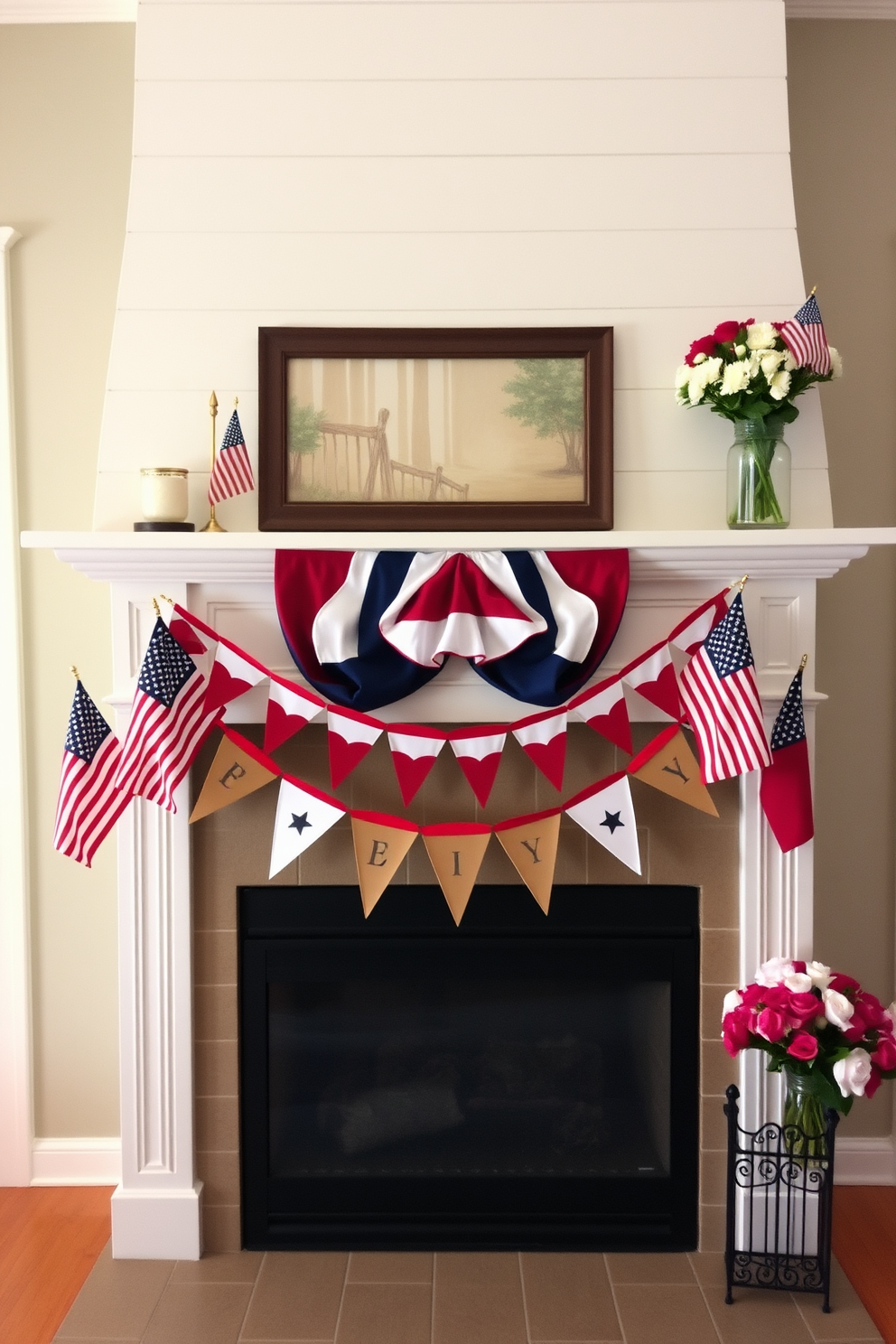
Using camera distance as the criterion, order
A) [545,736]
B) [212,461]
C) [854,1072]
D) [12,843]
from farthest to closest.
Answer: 1. [12,843]
2. [212,461]
3. [545,736]
4. [854,1072]

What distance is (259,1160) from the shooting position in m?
2.46

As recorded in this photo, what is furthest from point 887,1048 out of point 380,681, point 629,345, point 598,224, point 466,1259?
point 598,224

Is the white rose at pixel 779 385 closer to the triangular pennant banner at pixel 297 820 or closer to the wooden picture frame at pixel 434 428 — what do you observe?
the wooden picture frame at pixel 434 428

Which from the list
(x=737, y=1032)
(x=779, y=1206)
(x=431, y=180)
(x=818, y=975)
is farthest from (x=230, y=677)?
(x=779, y=1206)

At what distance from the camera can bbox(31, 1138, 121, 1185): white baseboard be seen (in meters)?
2.77

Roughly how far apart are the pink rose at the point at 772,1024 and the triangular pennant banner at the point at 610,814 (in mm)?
397

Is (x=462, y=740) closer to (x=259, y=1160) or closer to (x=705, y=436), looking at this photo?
(x=705, y=436)

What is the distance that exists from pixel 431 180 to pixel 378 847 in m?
1.47

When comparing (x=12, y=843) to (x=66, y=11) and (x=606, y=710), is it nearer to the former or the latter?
(x=606, y=710)

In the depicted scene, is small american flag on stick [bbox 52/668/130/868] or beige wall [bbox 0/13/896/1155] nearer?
small american flag on stick [bbox 52/668/130/868]

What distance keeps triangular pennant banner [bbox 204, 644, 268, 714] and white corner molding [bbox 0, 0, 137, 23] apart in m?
1.66

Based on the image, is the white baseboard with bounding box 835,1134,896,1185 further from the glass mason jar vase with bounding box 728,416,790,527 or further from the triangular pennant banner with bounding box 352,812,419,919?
the glass mason jar vase with bounding box 728,416,790,527

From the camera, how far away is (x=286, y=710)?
2219 millimetres

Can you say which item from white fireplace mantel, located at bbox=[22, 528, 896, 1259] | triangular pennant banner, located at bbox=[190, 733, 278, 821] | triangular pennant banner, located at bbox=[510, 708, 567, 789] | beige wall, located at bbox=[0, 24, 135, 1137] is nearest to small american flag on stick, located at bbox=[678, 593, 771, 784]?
white fireplace mantel, located at bbox=[22, 528, 896, 1259]
